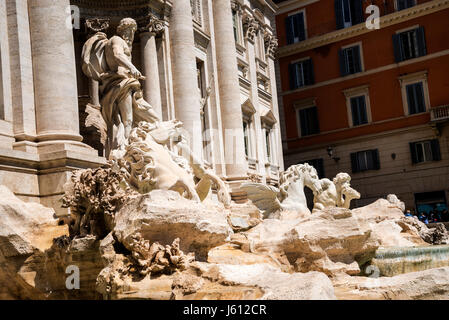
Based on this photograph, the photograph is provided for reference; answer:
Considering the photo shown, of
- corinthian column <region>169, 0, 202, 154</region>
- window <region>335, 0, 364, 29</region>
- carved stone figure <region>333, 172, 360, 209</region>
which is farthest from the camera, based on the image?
window <region>335, 0, 364, 29</region>

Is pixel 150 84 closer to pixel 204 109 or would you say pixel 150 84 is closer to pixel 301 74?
pixel 204 109

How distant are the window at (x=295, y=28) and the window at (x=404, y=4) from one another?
5.21m

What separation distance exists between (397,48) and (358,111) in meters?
3.57

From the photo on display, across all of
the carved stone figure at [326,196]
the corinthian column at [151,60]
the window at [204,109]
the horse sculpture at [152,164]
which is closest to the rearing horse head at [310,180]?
the carved stone figure at [326,196]

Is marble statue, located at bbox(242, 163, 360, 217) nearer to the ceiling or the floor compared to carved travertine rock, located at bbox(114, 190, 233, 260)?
nearer to the ceiling

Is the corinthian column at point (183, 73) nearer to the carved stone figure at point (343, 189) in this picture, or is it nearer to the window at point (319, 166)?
the carved stone figure at point (343, 189)

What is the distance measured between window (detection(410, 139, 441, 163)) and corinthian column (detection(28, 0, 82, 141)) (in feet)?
66.9

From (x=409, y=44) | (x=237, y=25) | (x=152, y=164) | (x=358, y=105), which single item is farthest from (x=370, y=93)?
(x=152, y=164)

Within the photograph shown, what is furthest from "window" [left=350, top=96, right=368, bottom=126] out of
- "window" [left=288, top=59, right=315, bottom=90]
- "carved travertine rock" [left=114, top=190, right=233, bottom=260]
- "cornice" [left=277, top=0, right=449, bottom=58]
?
"carved travertine rock" [left=114, top=190, right=233, bottom=260]

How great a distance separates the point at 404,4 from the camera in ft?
92.0

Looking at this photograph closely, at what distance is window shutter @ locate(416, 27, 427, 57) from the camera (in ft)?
89.8

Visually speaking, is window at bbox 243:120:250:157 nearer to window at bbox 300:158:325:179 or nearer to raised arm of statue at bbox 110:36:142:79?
window at bbox 300:158:325:179

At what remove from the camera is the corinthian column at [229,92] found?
18.9 meters
